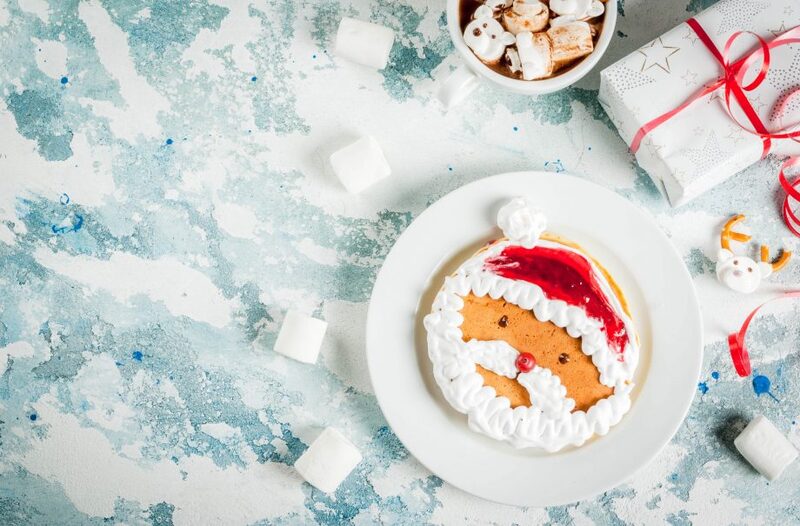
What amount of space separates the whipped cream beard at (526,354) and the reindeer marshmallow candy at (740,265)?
0.25 meters

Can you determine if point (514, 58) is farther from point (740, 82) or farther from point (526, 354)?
point (526, 354)

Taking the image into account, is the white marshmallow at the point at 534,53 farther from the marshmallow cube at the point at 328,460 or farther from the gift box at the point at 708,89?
the marshmallow cube at the point at 328,460

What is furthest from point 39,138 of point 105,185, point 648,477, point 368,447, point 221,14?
point 648,477

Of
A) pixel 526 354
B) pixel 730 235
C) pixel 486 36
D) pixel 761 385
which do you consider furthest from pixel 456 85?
pixel 761 385

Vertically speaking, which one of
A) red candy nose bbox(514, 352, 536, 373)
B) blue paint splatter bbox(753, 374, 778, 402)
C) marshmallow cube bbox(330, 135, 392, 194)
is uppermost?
marshmallow cube bbox(330, 135, 392, 194)

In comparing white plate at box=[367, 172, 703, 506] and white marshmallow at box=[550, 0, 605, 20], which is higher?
white marshmallow at box=[550, 0, 605, 20]

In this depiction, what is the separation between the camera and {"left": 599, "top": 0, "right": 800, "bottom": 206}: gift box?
1189 millimetres

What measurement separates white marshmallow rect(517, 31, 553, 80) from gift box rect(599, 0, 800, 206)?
0.13 m

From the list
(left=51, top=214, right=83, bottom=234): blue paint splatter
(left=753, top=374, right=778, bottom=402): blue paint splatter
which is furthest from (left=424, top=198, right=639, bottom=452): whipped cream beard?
(left=51, top=214, right=83, bottom=234): blue paint splatter

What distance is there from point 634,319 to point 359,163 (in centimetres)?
59

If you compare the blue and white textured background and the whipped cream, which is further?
the blue and white textured background

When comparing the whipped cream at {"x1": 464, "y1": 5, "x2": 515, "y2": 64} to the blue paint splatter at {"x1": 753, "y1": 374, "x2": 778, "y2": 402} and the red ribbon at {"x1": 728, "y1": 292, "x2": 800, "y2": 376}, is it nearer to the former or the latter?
the red ribbon at {"x1": 728, "y1": 292, "x2": 800, "y2": 376}

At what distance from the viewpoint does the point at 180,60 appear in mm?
1368

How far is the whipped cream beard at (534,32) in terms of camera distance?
116 centimetres
